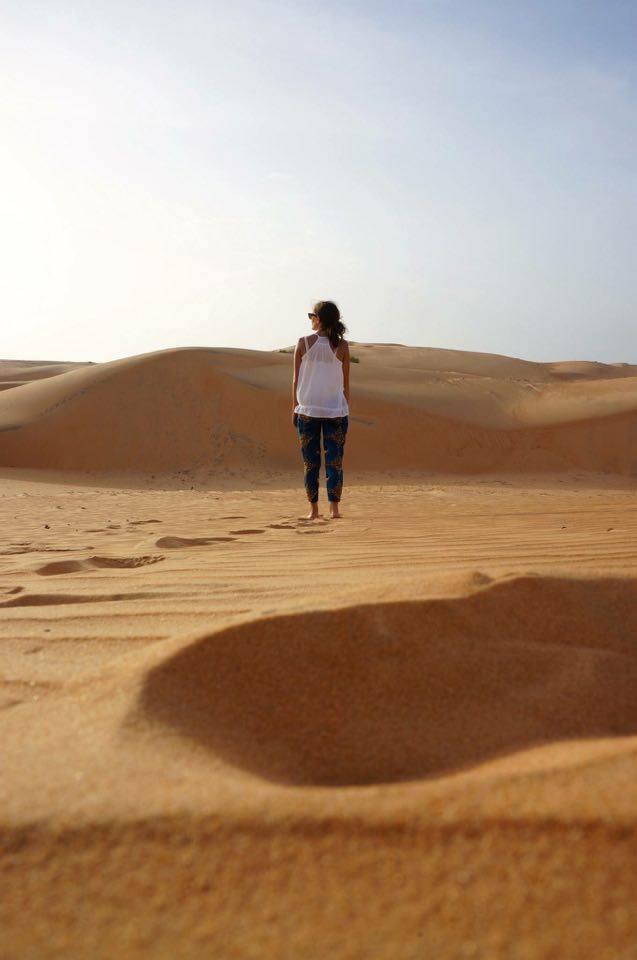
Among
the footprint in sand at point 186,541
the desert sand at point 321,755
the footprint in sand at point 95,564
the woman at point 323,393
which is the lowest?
the footprint in sand at point 186,541

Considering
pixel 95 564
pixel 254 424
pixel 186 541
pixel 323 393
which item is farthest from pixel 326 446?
pixel 254 424

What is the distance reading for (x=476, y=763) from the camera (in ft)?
4.21

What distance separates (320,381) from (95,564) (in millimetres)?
2657

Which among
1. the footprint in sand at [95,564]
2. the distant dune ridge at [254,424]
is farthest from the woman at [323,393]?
the distant dune ridge at [254,424]

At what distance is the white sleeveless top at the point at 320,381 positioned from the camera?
5855 millimetres

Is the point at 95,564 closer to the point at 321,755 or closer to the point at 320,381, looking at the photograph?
the point at 321,755

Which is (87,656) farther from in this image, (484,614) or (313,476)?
(313,476)

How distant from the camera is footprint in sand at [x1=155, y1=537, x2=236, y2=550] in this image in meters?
4.27

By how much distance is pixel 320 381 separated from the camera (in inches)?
231

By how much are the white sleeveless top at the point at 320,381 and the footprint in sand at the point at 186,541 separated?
164 cm

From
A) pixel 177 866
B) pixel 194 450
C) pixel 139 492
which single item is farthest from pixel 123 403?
pixel 177 866

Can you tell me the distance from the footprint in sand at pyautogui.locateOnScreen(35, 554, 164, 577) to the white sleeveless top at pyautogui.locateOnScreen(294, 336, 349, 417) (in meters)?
2.38

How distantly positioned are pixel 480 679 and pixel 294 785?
21.1 inches

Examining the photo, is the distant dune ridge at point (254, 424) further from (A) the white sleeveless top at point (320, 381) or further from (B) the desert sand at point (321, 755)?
(B) the desert sand at point (321, 755)
